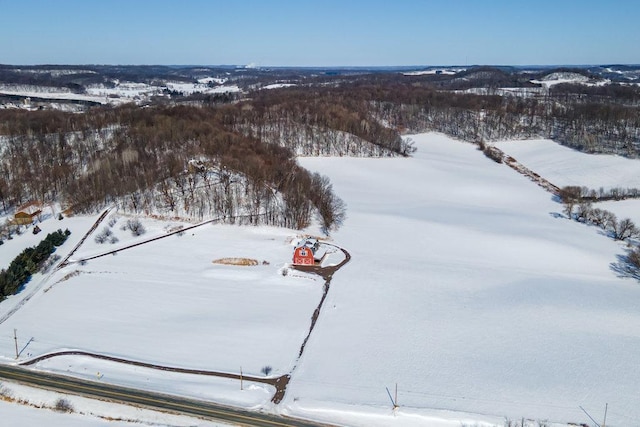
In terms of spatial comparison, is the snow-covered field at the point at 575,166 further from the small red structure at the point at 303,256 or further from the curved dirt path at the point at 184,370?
the curved dirt path at the point at 184,370

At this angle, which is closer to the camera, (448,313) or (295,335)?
(295,335)

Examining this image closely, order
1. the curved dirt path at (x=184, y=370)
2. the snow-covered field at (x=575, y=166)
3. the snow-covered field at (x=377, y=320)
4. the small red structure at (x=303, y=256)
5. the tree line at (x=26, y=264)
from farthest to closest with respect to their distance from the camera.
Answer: the snow-covered field at (x=575, y=166) < the small red structure at (x=303, y=256) < the tree line at (x=26, y=264) < the curved dirt path at (x=184, y=370) < the snow-covered field at (x=377, y=320)

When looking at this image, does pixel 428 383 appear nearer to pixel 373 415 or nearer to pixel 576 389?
pixel 373 415

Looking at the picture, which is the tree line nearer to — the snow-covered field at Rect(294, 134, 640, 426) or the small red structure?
the small red structure

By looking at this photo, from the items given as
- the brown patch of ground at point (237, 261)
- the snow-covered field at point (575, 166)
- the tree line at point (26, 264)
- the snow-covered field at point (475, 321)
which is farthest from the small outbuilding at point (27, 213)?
the snow-covered field at point (575, 166)

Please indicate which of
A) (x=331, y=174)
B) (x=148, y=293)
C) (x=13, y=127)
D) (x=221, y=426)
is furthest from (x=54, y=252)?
(x=13, y=127)

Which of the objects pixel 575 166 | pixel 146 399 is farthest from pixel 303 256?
pixel 575 166

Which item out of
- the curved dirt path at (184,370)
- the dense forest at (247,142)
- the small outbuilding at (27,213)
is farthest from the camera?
the dense forest at (247,142)
